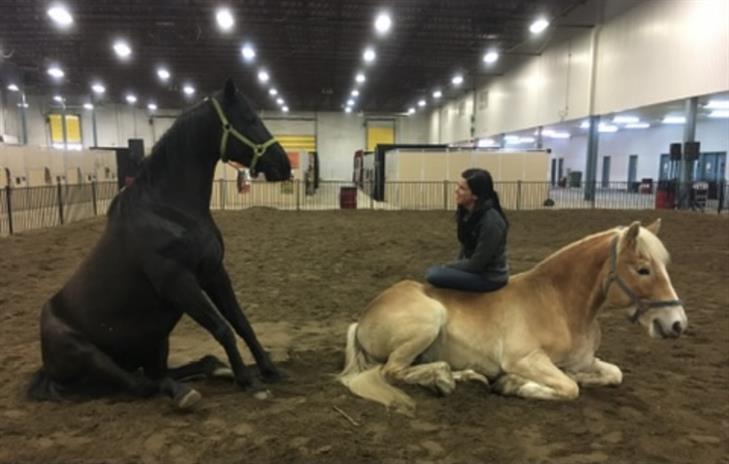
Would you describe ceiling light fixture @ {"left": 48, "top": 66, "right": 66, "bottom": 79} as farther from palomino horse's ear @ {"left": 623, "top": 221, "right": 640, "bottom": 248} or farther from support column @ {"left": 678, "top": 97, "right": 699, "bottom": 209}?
palomino horse's ear @ {"left": 623, "top": 221, "right": 640, "bottom": 248}

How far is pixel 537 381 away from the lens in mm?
3688

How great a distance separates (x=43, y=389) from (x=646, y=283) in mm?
4194

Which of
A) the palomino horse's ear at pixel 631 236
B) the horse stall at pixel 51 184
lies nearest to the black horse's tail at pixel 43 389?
the palomino horse's ear at pixel 631 236

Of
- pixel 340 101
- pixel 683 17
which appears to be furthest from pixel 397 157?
pixel 340 101

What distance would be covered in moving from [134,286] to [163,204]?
57 centimetres

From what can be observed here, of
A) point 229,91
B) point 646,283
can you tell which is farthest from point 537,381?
point 229,91

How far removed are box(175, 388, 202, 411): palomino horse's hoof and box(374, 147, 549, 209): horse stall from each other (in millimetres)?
20274

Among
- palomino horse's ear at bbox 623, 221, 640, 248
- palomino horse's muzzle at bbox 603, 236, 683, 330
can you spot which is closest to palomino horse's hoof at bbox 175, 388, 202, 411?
palomino horse's muzzle at bbox 603, 236, 683, 330

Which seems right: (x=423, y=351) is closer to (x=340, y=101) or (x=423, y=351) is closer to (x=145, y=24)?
(x=145, y=24)

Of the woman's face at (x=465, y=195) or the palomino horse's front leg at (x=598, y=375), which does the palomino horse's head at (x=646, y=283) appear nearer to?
the palomino horse's front leg at (x=598, y=375)

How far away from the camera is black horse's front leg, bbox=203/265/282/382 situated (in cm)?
374

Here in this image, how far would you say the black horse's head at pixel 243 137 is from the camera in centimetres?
363

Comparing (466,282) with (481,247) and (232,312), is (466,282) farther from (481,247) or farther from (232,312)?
(232,312)

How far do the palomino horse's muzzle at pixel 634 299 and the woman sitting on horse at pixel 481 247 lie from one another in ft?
2.69
